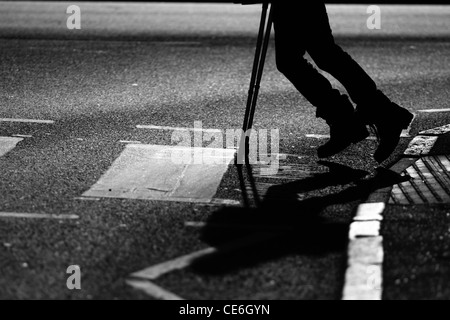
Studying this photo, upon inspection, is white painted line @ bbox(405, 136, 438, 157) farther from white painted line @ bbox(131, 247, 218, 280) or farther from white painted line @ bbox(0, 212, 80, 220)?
white painted line @ bbox(0, 212, 80, 220)

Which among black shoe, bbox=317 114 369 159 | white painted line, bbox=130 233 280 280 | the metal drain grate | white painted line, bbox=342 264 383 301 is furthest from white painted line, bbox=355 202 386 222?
black shoe, bbox=317 114 369 159

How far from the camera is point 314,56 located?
713 cm

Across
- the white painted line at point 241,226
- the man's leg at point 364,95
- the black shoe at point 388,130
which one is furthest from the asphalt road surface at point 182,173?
the man's leg at point 364,95

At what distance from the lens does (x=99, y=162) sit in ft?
24.0

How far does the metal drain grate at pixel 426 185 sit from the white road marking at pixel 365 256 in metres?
0.25

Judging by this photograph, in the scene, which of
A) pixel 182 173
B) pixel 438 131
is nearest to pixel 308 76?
pixel 182 173

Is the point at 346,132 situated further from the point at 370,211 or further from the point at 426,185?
the point at 370,211

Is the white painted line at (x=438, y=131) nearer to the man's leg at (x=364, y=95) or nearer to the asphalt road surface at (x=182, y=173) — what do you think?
the asphalt road surface at (x=182, y=173)

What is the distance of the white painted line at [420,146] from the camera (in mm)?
7652

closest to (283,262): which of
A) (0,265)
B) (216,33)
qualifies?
(0,265)

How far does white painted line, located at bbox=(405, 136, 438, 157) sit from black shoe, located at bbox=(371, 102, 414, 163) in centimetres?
42

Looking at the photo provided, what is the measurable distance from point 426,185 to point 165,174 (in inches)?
76.3

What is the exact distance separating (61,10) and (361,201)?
33.2ft

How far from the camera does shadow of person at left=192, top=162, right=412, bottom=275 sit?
5.41 m
